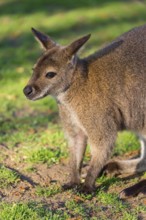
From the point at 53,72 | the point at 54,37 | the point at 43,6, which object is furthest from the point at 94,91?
the point at 43,6

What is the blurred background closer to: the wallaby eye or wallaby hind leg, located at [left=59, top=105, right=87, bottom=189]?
wallaby hind leg, located at [left=59, top=105, right=87, bottom=189]

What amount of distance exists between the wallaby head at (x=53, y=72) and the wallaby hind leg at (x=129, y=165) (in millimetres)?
1015

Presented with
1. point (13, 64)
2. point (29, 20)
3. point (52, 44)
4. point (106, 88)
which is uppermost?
point (52, 44)

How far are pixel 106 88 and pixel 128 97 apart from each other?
0.24 metres

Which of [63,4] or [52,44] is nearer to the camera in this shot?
[52,44]

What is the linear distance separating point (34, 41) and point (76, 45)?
223 inches

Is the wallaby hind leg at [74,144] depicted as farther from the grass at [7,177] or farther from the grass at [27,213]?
the grass at [27,213]

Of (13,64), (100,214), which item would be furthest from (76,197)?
(13,64)

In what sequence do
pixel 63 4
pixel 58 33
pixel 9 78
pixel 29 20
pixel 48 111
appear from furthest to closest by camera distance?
pixel 63 4, pixel 29 20, pixel 58 33, pixel 9 78, pixel 48 111

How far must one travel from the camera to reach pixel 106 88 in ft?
15.3

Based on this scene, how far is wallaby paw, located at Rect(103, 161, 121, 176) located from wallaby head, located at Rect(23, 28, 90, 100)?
0.98 meters

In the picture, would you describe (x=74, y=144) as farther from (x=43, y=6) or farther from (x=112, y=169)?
(x=43, y=6)

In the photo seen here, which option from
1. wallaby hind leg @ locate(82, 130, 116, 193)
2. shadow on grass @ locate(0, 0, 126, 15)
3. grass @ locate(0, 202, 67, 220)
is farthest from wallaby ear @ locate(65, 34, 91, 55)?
shadow on grass @ locate(0, 0, 126, 15)

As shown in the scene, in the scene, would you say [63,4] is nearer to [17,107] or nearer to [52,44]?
[17,107]
